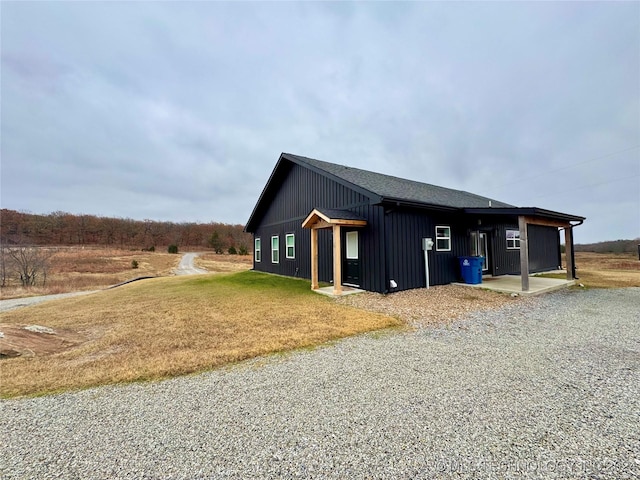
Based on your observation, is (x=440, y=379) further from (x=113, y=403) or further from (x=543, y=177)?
(x=543, y=177)

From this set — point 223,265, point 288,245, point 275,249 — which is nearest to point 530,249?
point 288,245

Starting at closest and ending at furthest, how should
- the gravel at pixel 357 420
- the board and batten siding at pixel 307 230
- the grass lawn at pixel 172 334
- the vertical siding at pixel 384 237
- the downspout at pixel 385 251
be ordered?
the gravel at pixel 357 420 < the grass lawn at pixel 172 334 < the downspout at pixel 385 251 < the vertical siding at pixel 384 237 < the board and batten siding at pixel 307 230

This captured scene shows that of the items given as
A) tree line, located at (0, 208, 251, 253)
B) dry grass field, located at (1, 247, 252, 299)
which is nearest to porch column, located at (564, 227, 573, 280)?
dry grass field, located at (1, 247, 252, 299)

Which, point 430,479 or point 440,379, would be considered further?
point 440,379

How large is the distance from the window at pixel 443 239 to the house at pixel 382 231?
36mm

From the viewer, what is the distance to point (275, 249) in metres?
14.9

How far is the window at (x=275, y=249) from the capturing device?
1459cm

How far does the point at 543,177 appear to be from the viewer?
33.4 meters

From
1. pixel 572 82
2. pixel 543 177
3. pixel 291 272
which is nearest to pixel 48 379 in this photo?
pixel 291 272

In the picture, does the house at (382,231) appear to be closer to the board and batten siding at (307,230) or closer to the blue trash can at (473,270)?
the board and batten siding at (307,230)

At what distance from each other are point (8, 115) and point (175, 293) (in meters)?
15.0

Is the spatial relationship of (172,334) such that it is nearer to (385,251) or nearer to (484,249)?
(385,251)

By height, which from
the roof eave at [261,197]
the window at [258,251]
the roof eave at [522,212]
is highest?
the roof eave at [261,197]

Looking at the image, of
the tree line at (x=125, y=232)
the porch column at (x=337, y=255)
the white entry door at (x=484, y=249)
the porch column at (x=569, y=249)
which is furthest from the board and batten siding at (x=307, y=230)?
the tree line at (x=125, y=232)
